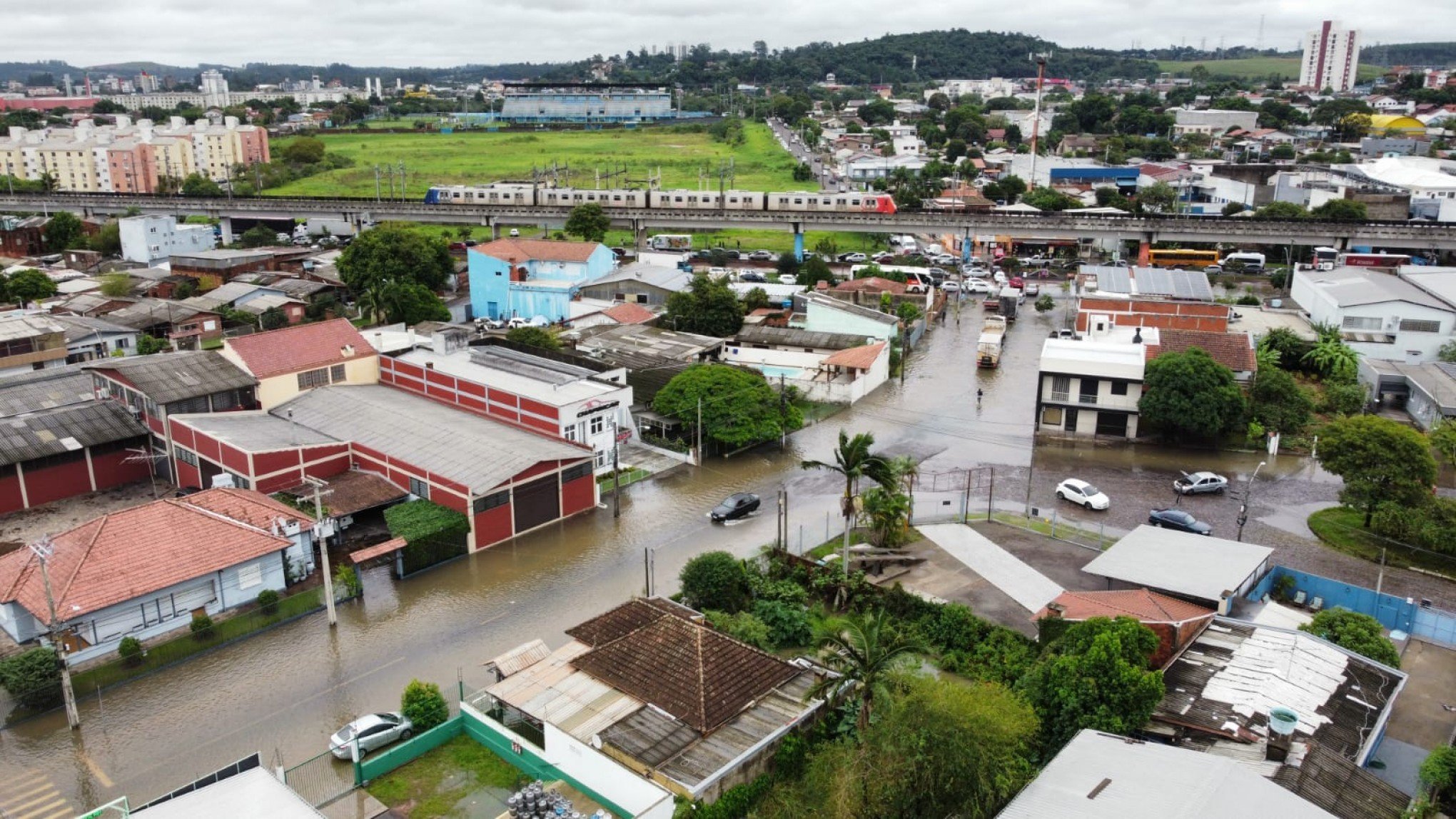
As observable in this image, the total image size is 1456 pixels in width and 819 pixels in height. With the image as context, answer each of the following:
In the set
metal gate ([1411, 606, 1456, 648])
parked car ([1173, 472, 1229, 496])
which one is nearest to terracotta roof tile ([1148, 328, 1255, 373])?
parked car ([1173, 472, 1229, 496])

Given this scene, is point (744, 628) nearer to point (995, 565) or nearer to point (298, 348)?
point (995, 565)

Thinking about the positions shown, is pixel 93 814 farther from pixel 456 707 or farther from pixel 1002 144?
pixel 1002 144

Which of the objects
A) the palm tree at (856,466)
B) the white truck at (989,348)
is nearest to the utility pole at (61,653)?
the palm tree at (856,466)

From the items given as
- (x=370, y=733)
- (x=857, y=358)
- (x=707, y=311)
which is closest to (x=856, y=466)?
(x=370, y=733)

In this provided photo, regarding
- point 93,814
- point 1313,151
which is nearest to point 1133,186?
point 1313,151

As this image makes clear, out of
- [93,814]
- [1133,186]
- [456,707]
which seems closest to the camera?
[93,814]
